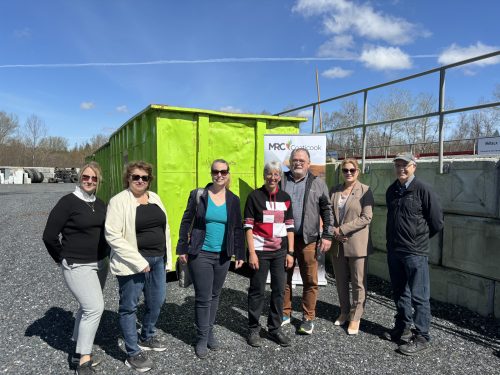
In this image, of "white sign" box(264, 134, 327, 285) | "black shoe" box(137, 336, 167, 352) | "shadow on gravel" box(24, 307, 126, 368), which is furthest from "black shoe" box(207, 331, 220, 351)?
"white sign" box(264, 134, 327, 285)

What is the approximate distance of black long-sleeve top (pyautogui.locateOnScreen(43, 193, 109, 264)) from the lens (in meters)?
2.97

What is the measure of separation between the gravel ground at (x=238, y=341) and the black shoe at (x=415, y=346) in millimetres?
56

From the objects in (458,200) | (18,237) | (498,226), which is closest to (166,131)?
(458,200)

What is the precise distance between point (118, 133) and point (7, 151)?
73.3 meters

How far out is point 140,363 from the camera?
125 inches

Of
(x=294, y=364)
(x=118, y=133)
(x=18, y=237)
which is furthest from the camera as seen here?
(x=18, y=237)

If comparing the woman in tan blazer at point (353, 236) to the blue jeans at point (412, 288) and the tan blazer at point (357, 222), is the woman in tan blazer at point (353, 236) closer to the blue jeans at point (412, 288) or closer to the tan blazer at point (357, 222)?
the tan blazer at point (357, 222)

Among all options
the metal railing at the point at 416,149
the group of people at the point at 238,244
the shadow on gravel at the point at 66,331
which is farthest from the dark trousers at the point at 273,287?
the metal railing at the point at 416,149

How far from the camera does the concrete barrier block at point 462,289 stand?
4.22 meters

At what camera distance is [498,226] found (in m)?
4.08

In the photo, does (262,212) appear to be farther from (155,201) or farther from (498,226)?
(498,226)

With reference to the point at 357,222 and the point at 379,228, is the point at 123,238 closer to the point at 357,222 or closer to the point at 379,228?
the point at 357,222

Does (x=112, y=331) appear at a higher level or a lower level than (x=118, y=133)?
lower

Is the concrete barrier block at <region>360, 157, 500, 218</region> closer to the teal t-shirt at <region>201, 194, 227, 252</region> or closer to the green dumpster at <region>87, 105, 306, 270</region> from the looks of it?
the green dumpster at <region>87, 105, 306, 270</region>
